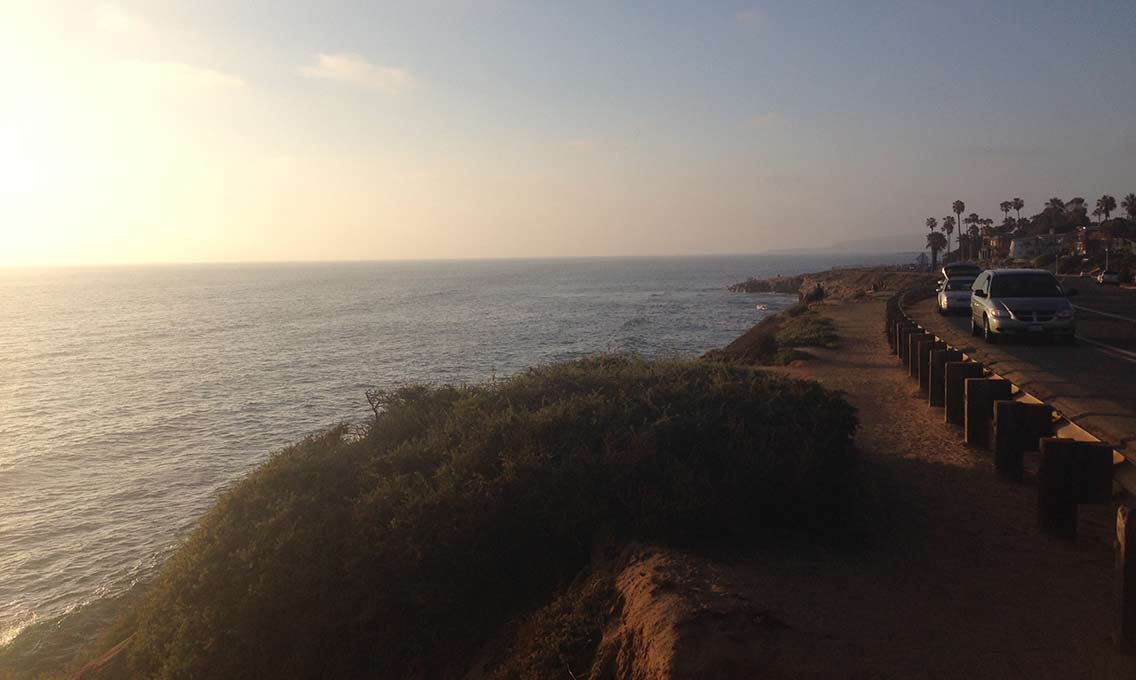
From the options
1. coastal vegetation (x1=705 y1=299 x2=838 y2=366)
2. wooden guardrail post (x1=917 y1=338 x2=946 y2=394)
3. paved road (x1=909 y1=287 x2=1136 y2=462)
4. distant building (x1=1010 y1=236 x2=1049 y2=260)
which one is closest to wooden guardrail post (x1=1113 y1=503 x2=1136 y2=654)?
paved road (x1=909 y1=287 x2=1136 y2=462)

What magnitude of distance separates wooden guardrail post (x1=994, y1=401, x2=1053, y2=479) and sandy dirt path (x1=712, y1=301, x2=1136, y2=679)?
235mm

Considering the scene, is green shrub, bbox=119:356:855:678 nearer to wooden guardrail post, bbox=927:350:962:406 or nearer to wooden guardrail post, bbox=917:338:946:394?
wooden guardrail post, bbox=927:350:962:406

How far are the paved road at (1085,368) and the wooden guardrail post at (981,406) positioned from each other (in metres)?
0.97

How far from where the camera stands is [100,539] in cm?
1623

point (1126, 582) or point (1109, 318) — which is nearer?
point (1126, 582)

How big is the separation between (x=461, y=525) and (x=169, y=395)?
29.4 metres

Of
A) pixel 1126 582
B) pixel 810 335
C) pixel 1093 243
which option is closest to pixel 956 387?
pixel 1126 582

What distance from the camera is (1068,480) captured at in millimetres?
7254

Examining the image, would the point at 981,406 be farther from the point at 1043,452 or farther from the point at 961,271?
the point at 961,271

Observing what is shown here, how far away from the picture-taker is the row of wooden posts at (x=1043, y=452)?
17.4 feet

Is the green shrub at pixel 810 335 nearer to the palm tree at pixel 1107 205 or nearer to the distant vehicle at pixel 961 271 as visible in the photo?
the distant vehicle at pixel 961 271

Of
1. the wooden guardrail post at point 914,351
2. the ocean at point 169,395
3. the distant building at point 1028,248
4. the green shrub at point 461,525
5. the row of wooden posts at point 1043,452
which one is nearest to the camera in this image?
the row of wooden posts at point 1043,452

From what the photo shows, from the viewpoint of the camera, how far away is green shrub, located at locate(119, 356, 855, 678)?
23.9ft

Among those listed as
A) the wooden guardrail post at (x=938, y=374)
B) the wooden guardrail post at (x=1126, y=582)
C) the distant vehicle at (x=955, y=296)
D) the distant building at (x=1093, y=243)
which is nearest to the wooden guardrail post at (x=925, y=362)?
the wooden guardrail post at (x=938, y=374)
